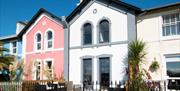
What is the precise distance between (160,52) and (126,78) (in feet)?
9.38

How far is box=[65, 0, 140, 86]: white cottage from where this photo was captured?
19.4 m

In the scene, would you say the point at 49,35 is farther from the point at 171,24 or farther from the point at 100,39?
the point at 171,24

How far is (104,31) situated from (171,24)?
5.03m

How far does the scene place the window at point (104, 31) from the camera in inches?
808

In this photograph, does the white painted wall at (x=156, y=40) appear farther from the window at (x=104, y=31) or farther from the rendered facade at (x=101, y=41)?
the window at (x=104, y=31)

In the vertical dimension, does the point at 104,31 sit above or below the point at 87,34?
above

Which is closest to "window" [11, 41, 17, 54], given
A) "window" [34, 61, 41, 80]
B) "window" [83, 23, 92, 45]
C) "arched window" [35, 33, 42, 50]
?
"arched window" [35, 33, 42, 50]

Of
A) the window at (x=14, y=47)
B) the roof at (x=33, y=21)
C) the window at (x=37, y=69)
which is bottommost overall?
the window at (x=37, y=69)

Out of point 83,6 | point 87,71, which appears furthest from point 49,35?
point 87,71

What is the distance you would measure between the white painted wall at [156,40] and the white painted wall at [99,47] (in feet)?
4.10

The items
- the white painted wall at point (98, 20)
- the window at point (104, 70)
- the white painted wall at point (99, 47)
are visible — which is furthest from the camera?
the window at point (104, 70)

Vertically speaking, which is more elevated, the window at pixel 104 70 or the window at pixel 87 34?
the window at pixel 87 34

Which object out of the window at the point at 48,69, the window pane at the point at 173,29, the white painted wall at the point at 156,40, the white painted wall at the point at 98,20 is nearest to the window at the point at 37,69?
the window at the point at 48,69

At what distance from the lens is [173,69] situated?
17.6 metres
